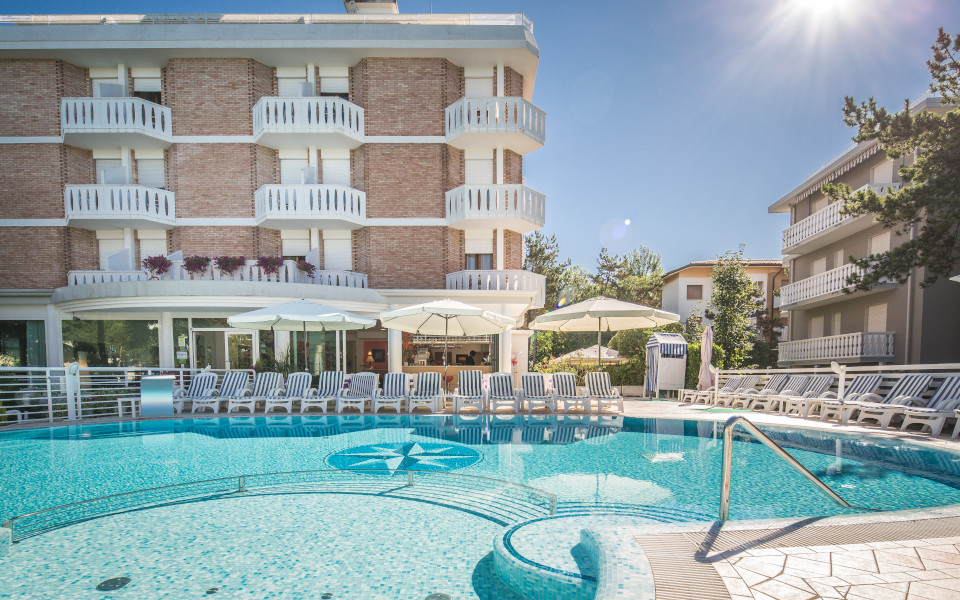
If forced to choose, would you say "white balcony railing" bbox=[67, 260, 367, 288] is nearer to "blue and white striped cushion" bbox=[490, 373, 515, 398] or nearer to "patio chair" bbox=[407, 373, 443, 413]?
"patio chair" bbox=[407, 373, 443, 413]

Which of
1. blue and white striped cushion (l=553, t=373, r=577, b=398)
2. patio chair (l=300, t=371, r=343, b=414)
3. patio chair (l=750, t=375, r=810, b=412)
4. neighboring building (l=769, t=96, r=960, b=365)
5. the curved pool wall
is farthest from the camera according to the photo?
neighboring building (l=769, t=96, r=960, b=365)

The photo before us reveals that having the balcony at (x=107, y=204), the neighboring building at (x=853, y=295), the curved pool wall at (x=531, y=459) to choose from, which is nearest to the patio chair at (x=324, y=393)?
the curved pool wall at (x=531, y=459)

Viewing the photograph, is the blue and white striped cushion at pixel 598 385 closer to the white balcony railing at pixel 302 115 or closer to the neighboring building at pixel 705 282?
the white balcony railing at pixel 302 115

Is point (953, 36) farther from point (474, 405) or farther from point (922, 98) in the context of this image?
point (474, 405)

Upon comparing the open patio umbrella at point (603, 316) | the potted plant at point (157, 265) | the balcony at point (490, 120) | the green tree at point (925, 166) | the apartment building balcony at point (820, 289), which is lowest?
the open patio umbrella at point (603, 316)

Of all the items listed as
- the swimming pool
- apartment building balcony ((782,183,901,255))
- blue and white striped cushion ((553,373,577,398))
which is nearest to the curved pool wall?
the swimming pool

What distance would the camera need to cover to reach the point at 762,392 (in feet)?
41.2

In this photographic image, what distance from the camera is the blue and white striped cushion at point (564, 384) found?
11.6 m

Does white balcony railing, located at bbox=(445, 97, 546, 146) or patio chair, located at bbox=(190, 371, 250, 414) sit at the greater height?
white balcony railing, located at bbox=(445, 97, 546, 146)

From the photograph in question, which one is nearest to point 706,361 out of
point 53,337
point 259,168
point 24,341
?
point 259,168

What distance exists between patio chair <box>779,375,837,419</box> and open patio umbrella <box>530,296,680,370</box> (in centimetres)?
335

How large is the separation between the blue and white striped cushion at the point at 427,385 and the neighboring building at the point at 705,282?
23496 mm

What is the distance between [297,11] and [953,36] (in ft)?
65.1

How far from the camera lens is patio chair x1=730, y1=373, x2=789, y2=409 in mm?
12555
